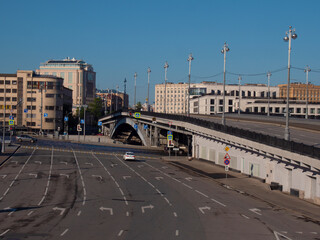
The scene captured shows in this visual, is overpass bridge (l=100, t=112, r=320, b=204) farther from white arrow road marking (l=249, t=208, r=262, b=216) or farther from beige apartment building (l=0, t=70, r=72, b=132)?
beige apartment building (l=0, t=70, r=72, b=132)

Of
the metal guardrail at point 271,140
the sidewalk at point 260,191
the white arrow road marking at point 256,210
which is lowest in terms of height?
the sidewalk at point 260,191

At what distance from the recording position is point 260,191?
1441 inches

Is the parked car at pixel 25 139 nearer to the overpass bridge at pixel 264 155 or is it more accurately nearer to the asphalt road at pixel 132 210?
the overpass bridge at pixel 264 155

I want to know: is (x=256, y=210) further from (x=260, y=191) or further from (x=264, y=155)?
(x=264, y=155)

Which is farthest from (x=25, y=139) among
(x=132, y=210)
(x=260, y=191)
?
(x=132, y=210)

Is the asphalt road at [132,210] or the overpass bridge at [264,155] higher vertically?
the overpass bridge at [264,155]

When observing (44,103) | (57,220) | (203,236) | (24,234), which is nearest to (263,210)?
(203,236)

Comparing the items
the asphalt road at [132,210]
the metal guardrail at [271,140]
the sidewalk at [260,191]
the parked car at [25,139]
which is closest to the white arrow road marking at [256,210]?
the asphalt road at [132,210]

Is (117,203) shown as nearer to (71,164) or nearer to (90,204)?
(90,204)

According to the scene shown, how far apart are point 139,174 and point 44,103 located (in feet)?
339

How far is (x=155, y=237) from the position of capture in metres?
19.5

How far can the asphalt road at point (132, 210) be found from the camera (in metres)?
20.7

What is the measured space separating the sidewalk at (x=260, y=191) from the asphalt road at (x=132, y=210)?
1.10 meters

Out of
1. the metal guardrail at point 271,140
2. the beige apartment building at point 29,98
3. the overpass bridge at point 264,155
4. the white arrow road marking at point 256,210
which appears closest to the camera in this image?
the white arrow road marking at point 256,210
